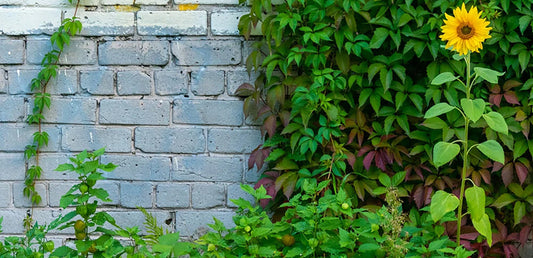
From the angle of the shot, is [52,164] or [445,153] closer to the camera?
[445,153]

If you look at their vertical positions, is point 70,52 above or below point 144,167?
above

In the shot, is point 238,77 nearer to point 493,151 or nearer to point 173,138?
point 173,138

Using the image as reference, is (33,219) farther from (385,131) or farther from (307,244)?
(385,131)

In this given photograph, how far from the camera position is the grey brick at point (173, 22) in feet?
8.32

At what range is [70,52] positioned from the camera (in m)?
2.58

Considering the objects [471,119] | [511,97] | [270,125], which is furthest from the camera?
[270,125]

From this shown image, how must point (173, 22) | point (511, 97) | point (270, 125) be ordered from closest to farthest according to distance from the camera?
point (511, 97)
point (270, 125)
point (173, 22)

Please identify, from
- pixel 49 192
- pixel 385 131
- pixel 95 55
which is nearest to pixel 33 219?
pixel 49 192

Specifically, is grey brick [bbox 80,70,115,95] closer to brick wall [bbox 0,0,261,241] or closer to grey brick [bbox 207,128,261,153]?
brick wall [bbox 0,0,261,241]

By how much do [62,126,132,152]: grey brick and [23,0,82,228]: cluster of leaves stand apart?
0.31 ft

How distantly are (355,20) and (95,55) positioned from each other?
43.6 inches

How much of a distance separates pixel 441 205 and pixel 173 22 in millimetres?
1379

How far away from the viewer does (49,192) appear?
103 inches

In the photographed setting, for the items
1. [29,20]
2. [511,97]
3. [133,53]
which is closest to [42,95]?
[29,20]
